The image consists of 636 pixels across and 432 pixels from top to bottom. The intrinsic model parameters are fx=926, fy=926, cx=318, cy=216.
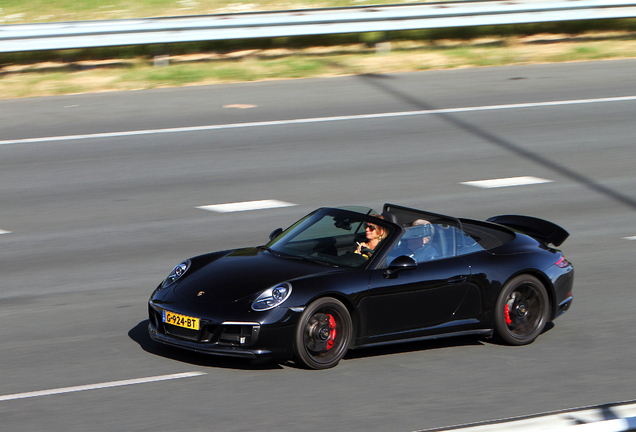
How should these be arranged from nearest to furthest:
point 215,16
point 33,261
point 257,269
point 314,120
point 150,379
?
point 150,379 < point 257,269 < point 33,261 < point 314,120 < point 215,16

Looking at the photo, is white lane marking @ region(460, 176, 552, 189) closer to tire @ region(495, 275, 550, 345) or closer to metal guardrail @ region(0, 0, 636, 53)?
tire @ region(495, 275, 550, 345)

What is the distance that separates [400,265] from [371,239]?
50 centimetres

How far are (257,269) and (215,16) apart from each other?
1285 centimetres

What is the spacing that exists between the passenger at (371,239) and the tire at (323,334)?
2.11 feet

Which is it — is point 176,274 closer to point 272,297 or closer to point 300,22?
point 272,297

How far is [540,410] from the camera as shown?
638 centimetres

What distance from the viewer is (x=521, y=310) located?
→ 8.05 m

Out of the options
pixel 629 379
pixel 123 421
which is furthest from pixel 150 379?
pixel 629 379

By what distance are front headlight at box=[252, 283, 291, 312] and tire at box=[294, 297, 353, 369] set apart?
0.20m

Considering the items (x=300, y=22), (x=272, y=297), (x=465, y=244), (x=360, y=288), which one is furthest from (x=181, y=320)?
(x=300, y=22)

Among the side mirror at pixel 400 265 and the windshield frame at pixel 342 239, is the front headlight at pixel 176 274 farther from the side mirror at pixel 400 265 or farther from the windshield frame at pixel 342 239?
the side mirror at pixel 400 265

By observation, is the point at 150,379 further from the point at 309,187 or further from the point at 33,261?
the point at 309,187

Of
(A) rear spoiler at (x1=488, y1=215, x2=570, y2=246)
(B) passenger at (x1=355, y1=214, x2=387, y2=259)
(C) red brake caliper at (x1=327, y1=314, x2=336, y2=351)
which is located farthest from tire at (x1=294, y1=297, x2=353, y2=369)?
(A) rear spoiler at (x1=488, y1=215, x2=570, y2=246)

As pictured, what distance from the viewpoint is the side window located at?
311 inches
